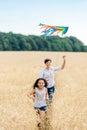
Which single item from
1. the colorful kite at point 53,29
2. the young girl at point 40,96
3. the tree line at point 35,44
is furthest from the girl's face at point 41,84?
the tree line at point 35,44

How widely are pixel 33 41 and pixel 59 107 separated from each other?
80.1 metres

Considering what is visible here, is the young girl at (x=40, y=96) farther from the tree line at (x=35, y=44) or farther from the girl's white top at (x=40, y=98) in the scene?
the tree line at (x=35, y=44)

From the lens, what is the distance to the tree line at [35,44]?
89.5 metres

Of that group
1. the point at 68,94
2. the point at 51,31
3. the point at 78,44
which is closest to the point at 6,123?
the point at 51,31

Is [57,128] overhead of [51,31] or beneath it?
beneath

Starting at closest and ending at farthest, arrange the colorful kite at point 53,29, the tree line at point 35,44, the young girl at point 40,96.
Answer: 1. the young girl at point 40,96
2. the colorful kite at point 53,29
3. the tree line at point 35,44

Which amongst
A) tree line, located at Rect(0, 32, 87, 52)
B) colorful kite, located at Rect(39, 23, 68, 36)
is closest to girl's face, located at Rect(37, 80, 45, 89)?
colorful kite, located at Rect(39, 23, 68, 36)

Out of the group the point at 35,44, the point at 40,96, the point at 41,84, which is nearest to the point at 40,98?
the point at 40,96

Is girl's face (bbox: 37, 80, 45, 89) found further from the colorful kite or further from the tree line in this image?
the tree line

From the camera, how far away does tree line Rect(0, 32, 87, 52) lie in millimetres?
89506

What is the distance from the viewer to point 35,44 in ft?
297

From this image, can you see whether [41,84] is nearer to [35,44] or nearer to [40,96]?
[40,96]

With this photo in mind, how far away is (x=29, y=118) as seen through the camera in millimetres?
9617

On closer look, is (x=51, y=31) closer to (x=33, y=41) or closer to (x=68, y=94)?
(x=68, y=94)
